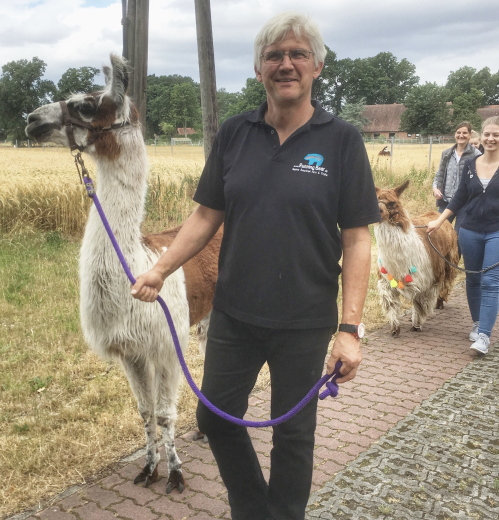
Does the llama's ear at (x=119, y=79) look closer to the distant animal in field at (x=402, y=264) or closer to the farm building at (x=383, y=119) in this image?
the distant animal in field at (x=402, y=264)

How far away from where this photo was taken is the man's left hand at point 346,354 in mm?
1990

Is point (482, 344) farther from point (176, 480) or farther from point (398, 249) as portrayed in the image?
point (176, 480)

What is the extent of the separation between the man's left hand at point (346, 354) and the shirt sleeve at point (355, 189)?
17.3 inches

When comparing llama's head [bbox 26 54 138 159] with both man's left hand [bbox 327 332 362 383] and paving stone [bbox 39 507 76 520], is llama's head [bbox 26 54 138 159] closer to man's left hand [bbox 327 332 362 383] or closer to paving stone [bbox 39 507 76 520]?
man's left hand [bbox 327 332 362 383]

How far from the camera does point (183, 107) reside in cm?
6981

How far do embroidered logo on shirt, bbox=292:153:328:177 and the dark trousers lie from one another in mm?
613

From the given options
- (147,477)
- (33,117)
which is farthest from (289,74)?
(147,477)

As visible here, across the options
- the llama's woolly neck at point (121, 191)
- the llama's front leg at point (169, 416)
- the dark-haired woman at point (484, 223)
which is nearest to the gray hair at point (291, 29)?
the llama's woolly neck at point (121, 191)

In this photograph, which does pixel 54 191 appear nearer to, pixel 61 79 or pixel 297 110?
pixel 61 79

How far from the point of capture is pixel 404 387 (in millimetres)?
4566

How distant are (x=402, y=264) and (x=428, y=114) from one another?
192 feet

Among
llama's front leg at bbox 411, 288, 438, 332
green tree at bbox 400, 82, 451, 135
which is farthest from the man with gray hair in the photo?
green tree at bbox 400, 82, 451, 135

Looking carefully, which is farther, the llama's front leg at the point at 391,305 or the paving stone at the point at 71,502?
the llama's front leg at the point at 391,305

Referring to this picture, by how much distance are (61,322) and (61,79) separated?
3214 mm
